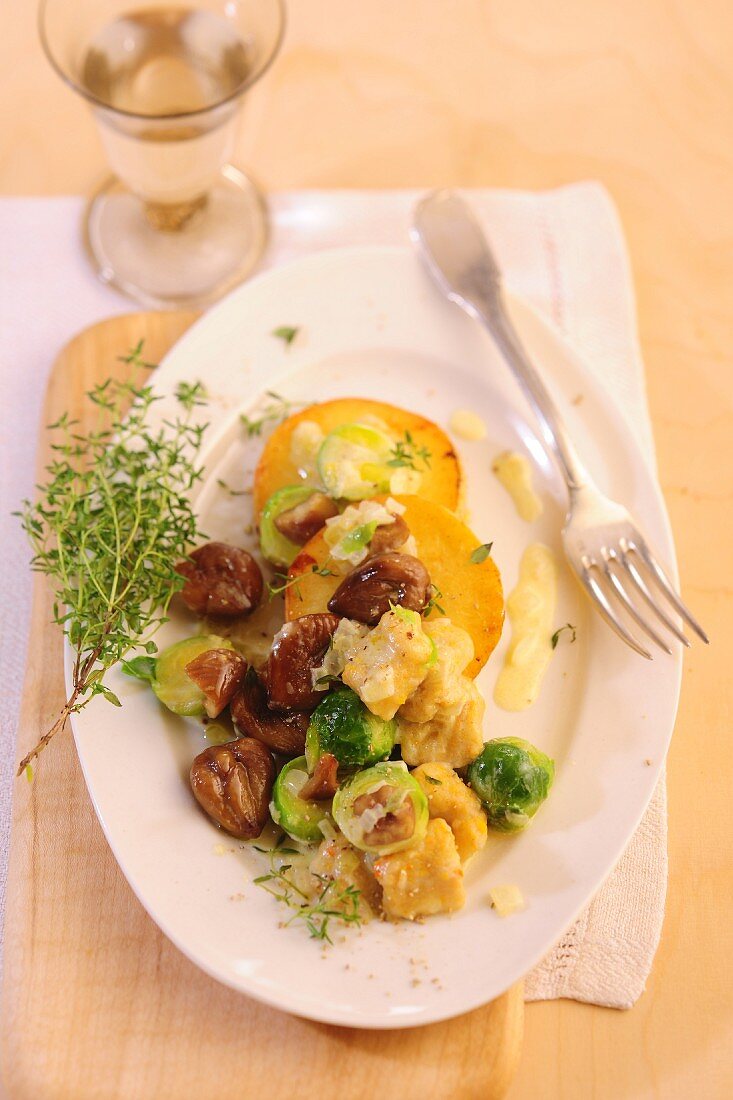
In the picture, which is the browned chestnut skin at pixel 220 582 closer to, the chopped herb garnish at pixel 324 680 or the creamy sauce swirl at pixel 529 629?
the chopped herb garnish at pixel 324 680

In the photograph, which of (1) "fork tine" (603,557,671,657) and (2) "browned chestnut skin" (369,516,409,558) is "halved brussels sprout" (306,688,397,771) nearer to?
(2) "browned chestnut skin" (369,516,409,558)

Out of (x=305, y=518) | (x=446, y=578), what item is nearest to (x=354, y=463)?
(x=305, y=518)

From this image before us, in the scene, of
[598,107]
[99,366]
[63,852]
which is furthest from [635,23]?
[63,852]

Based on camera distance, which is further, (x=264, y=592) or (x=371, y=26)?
(x=371, y=26)

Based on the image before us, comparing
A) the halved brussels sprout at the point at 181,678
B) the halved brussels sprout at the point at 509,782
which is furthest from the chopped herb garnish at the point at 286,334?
the halved brussels sprout at the point at 509,782

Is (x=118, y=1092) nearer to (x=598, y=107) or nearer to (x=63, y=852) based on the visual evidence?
(x=63, y=852)

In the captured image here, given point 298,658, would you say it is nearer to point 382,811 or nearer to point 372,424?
point 382,811
